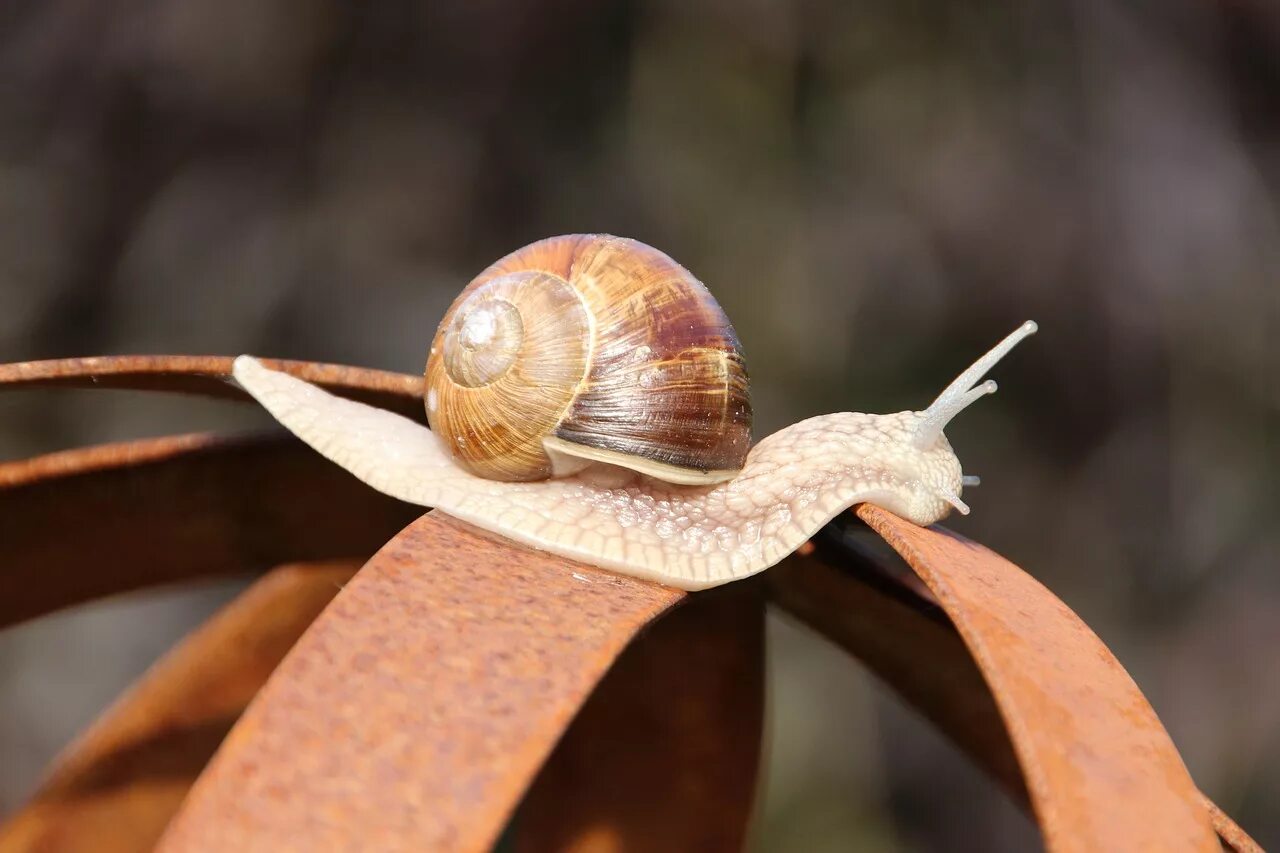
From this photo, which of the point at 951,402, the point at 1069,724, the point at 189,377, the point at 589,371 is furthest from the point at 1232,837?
the point at 189,377

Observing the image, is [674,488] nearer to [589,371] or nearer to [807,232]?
[589,371]

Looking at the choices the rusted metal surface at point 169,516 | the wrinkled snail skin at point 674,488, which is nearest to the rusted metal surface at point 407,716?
the wrinkled snail skin at point 674,488

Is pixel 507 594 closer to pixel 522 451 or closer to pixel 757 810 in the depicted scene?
pixel 522 451

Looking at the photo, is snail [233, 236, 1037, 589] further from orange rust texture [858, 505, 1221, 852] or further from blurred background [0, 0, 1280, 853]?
blurred background [0, 0, 1280, 853]

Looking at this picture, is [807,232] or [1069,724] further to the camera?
[807,232]

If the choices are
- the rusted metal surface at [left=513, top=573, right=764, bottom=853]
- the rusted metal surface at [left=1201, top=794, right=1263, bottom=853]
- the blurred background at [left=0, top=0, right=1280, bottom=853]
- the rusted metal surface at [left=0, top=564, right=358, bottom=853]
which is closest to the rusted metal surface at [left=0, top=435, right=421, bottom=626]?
the rusted metal surface at [left=0, top=564, right=358, bottom=853]

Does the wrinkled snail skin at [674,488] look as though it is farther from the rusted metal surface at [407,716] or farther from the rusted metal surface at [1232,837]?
the rusted metal surface at [1232,837]

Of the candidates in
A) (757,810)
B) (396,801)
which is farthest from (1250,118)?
(396,801)
